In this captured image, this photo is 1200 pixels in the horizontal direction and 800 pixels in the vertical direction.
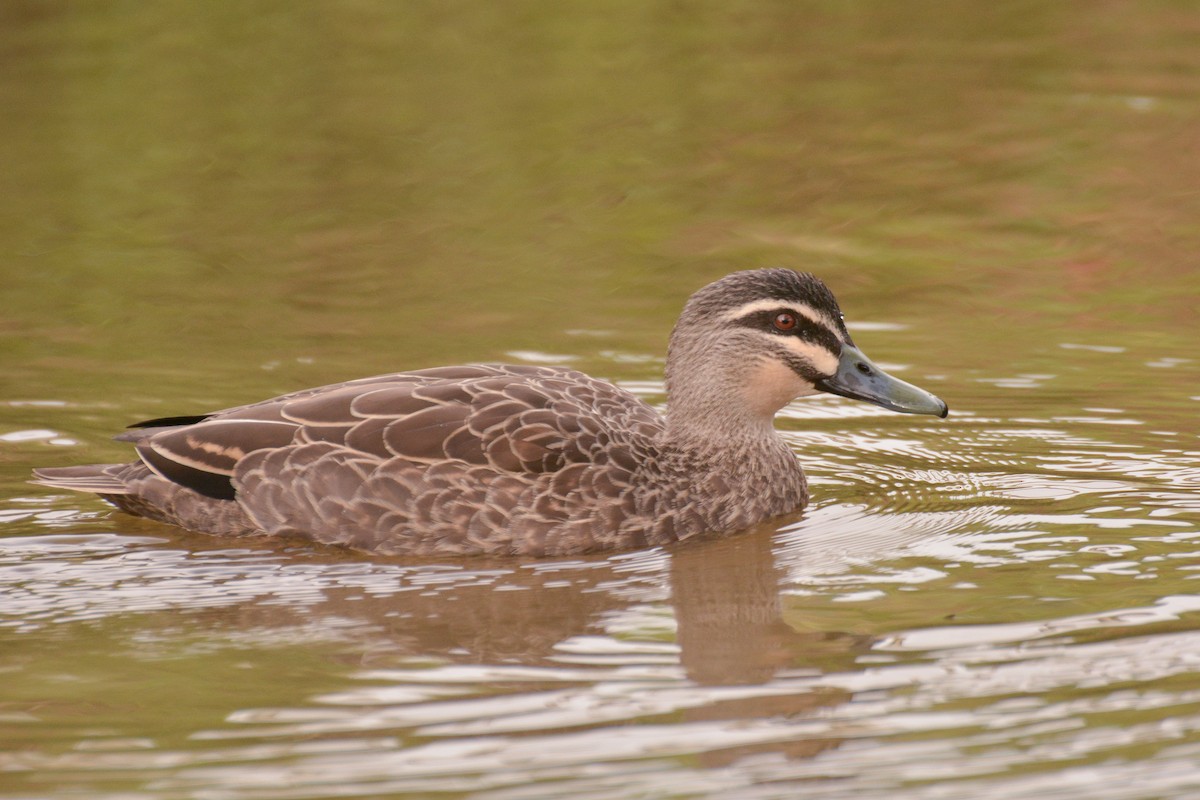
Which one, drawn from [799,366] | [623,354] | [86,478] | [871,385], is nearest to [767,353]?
[799,366]

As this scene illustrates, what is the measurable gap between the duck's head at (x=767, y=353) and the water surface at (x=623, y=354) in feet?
2.27

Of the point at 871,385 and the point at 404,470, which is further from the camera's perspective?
the point at 871,385

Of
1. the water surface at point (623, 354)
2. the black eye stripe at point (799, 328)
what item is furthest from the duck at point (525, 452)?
the water surface at point (623, 354)

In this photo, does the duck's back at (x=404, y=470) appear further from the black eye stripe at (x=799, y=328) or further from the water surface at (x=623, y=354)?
the black eye stripe at (x=799, y=328)

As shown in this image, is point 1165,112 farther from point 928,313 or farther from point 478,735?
point 478,735

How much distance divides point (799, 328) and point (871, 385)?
20.2 inches

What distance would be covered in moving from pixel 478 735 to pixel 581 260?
26.5ft

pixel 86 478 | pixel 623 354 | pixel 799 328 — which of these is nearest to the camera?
pixel 86 478

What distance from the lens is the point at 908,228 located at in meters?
15.7

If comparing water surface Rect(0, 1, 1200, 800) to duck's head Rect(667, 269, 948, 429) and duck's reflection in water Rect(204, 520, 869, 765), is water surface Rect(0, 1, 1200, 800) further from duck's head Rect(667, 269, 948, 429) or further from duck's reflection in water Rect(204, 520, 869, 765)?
duck's head Rect(667, 269, 948, 429)

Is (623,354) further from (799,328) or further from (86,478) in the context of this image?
(86,478)

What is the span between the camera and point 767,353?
10.4 meters

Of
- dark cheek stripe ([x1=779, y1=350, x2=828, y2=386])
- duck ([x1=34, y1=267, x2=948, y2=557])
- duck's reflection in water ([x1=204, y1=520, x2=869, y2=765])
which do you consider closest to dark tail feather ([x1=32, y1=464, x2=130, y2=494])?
duck ([x1=34, y1=267, x2=948, y2=557])

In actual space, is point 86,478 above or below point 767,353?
below
